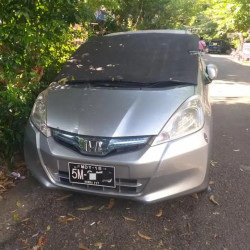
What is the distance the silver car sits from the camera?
7.82 feet

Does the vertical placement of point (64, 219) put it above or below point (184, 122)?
below

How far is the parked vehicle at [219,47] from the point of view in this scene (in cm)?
3584

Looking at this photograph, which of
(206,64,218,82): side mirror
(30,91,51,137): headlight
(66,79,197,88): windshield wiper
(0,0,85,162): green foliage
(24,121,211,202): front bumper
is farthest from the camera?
(206,64,218,82): side mirror

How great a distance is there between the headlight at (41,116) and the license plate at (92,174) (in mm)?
405

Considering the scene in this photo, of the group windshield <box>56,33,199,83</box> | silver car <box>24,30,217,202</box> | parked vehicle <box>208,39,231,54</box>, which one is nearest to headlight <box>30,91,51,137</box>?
silver car <box>24,30,217,202</box>

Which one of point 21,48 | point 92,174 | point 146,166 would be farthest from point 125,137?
point 21,48

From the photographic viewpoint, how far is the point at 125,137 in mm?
2395

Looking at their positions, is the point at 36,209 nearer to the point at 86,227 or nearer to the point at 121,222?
the point at 86,227

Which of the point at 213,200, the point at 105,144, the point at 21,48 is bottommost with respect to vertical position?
the point at 213,200

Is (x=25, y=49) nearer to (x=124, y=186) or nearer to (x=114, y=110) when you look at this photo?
(x=114, y=110)

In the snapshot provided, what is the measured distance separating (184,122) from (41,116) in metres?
1.30

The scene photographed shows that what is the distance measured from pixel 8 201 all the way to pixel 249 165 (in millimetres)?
2788

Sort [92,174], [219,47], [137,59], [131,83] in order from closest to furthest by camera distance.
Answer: [92,174] < [131,83] < [137,59] < [219,47]

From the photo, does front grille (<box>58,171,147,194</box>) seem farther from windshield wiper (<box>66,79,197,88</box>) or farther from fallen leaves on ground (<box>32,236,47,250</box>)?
windshield wiper (<box>66,79,197,88</box>)
